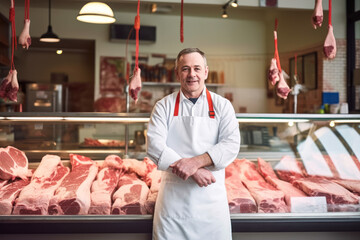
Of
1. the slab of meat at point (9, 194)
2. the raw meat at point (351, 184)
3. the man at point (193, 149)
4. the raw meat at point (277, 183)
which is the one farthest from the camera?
the raw meat at point (351, 184)

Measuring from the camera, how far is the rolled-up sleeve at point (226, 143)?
2.36m

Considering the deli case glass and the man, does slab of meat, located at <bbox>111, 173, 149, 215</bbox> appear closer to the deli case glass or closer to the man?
the deli case glass

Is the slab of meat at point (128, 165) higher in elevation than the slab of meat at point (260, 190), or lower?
higher

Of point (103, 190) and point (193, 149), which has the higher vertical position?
point (193, 149)

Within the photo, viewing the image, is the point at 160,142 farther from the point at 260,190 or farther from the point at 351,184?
the point at 351,184

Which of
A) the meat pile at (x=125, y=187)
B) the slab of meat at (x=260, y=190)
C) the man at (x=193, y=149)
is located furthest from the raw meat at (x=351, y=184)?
the man at (x=193, y=149)

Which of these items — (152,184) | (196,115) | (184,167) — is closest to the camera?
(184,167)

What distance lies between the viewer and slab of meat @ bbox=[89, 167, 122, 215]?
9.35 feet

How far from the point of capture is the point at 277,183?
10.7 ft

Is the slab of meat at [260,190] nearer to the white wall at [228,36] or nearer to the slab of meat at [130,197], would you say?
the slab of meat at [130,197]

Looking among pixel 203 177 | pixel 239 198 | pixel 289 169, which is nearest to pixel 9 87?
pixel 203 177

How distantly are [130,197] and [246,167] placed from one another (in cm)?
113

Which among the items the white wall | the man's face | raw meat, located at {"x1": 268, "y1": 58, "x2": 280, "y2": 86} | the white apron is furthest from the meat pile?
the white wall

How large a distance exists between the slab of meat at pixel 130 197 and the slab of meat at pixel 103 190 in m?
0.05
